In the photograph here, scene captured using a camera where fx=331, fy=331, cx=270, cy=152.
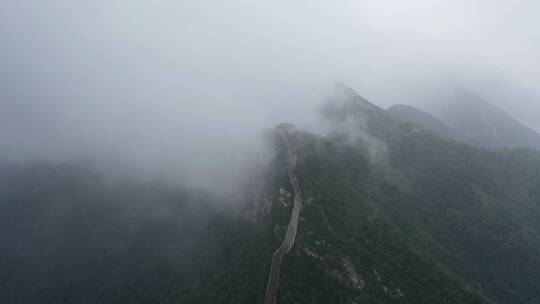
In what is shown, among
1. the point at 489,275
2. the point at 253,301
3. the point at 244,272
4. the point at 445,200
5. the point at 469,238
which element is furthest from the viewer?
the point at 445,200

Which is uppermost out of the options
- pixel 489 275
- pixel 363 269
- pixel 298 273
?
pixel 489 275

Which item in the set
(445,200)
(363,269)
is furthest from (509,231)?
(363,269)

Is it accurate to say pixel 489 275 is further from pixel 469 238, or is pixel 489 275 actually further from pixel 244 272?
pixel 244 272

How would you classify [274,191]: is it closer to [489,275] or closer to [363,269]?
[363,269]

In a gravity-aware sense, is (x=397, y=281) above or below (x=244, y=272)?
above

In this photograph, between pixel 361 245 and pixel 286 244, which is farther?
pixel 361 245

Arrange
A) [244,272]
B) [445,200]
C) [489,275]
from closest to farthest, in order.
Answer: [244,272] < [489,275] < [445,200]

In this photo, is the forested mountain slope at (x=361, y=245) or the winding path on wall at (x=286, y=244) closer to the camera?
the winding path on wall at (x=286, y=244)

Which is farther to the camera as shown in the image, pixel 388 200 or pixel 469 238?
pixel 388 200

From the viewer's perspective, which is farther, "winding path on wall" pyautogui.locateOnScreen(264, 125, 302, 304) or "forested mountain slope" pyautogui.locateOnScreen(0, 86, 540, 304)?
"forested mountain slope" pyautogui.locateOnScreen(0, 86, 540, 304)

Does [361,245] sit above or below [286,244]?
above
